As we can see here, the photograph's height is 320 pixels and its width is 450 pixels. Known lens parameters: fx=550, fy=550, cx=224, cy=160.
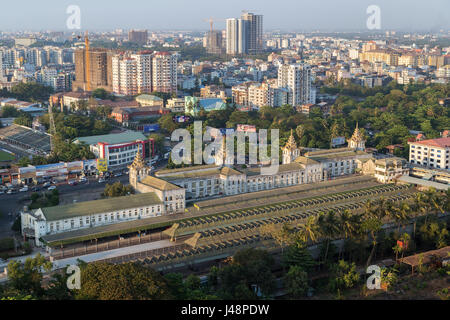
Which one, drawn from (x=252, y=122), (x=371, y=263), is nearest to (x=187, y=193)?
(x=371, y=263)

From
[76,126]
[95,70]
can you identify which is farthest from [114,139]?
[95,70]

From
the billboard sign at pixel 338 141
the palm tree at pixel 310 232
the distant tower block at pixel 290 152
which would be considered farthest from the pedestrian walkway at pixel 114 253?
the billboard sign at pixel 338 141

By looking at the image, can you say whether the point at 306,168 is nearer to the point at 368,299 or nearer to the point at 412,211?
the point at 412,211

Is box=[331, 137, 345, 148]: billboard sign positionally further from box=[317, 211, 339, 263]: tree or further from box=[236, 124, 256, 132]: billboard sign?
box=[317, 211, 339, 263]: tree

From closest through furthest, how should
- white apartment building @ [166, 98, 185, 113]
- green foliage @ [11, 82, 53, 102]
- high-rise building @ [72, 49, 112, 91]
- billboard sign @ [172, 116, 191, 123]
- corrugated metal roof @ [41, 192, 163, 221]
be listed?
1. corrugated metal roof @ [41, 192, 163, 221]
2. billboard sign @ [172, 116, 191, 123]
3. white apartment building @ [166, 98, 185, 113]
4. green foliage @ [11, 82, 53, 102]
5. high-rise building @ [72, 49, 112, 91]

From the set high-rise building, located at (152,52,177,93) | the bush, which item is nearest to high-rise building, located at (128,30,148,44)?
high-rise building, located at (152,52,177,93)

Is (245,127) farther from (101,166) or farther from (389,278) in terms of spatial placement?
(389,278)
